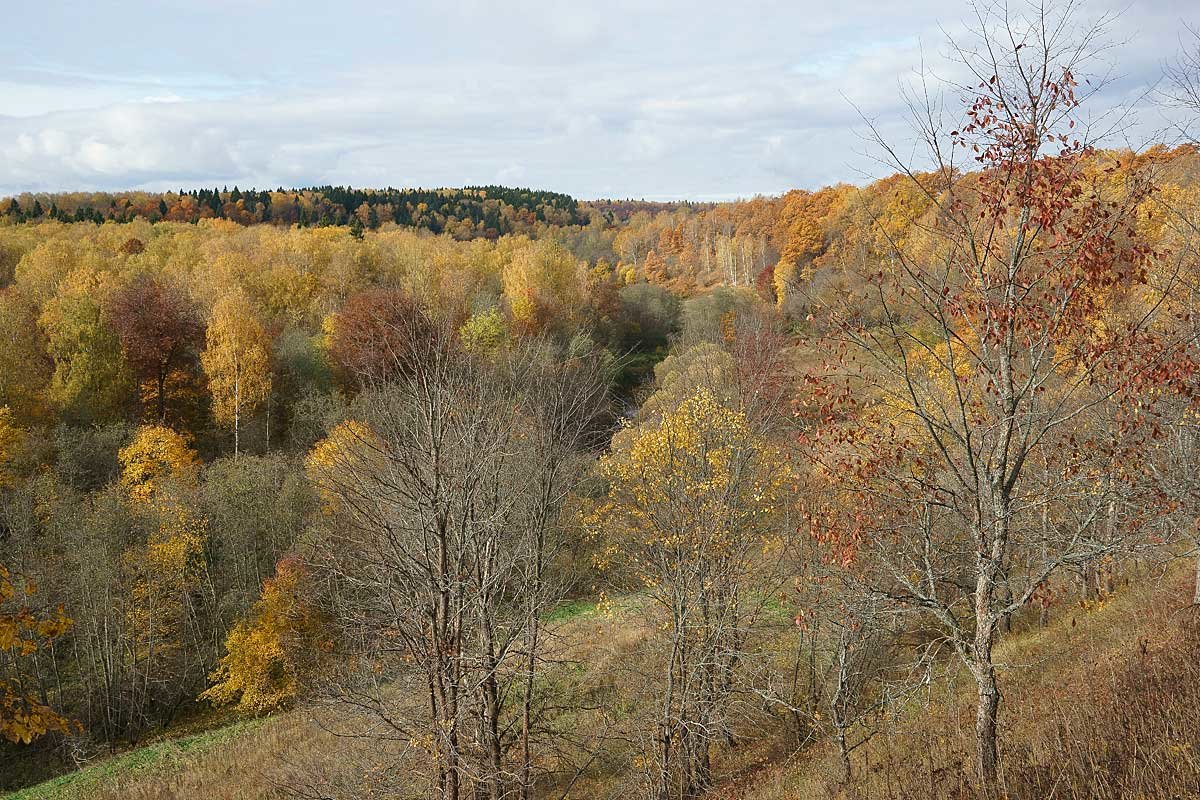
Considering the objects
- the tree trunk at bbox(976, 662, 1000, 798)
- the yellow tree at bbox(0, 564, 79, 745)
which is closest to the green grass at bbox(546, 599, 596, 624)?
A: the tree trunk at bbox(976, 662, 1000, 798)

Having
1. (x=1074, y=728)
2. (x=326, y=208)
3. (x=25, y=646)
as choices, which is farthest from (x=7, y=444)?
(x=326, y=208)

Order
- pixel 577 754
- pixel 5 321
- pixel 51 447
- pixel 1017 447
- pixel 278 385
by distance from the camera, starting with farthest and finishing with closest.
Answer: pixel 278 385 → pixel 5 321 → pixel 51 447 → pixel 577 754 → pixel 1017 447

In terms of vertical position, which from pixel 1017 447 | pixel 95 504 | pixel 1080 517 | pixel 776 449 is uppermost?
pixel 1017 447

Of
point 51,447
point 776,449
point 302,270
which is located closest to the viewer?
point 776,449

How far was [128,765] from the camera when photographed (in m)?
17.6

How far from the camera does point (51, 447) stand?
28.7 meters

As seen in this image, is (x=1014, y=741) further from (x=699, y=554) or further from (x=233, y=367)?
(x=233, y=367)

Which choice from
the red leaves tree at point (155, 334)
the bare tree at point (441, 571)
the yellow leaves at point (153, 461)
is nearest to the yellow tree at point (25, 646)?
the bare tree at point (441, 571)

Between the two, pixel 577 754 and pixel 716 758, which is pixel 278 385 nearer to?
pixel 577 754

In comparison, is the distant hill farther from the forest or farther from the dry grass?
the dry grass

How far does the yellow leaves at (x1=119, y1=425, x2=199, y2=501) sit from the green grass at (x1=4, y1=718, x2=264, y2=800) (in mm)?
10134

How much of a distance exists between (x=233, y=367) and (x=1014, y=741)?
115 ft

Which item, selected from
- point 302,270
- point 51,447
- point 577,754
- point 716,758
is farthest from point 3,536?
point 302,270

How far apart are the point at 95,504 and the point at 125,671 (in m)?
6.08
